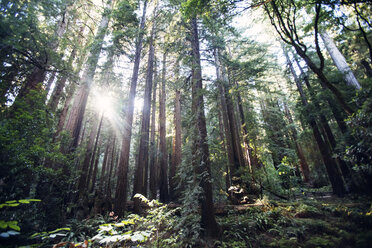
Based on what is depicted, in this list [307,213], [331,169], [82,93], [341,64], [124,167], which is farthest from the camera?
[82,93]

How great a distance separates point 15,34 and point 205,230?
9123mm

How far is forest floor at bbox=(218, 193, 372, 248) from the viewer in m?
3.61

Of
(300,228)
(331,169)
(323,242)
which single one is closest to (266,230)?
(300,228)

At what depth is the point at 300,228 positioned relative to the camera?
15.0 feet

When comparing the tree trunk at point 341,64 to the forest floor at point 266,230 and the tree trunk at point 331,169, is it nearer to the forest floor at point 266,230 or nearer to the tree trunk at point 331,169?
the tree trunk at point 331,169

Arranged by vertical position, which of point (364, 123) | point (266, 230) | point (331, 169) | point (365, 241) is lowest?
A: point (266, 230)

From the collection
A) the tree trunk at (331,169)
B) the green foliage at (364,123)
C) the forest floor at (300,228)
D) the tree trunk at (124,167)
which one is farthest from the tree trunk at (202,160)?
the tree trunk at (331,169)

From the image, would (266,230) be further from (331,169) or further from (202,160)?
(331,169)

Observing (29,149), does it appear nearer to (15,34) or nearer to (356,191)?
(15,34)

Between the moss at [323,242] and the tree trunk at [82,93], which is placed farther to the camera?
the tree trunk at [82,93]

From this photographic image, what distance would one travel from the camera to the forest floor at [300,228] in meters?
3.61

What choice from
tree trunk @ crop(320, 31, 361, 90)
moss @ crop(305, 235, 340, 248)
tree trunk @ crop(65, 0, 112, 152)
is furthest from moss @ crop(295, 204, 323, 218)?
tree trunk @ crop(65, 0, 112, 152)

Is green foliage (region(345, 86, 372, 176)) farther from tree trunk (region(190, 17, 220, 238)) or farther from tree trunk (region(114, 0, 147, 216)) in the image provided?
tree trunk (region(114, 0, 147, 216))

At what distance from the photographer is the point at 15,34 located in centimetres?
520
